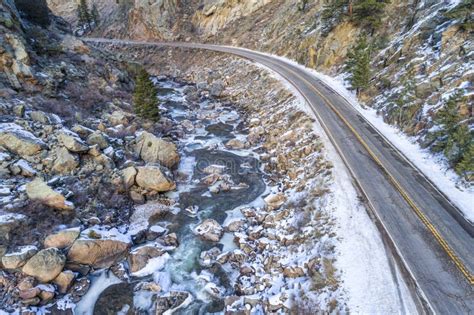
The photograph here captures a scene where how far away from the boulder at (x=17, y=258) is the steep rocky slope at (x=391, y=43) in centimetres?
2335

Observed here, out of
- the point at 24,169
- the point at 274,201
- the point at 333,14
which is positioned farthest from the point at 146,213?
the point at 333,14

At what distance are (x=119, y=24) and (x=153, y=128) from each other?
69.6 meters

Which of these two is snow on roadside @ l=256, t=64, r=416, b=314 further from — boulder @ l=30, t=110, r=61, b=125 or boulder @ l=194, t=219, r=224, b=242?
boulder @ l=30, t=110, r=61, b=125

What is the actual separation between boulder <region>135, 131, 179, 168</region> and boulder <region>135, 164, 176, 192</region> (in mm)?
2153

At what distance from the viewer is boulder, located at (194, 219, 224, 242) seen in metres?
17.1

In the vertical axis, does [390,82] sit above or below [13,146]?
above

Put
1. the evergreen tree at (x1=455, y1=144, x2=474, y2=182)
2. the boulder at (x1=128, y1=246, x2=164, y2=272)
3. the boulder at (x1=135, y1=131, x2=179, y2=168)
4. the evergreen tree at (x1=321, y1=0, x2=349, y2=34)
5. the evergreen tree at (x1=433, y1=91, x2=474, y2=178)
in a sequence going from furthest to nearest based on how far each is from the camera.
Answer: the evergreen tree at (x1=321, y1=0, x2=349, y2=34), the boulder at (x1=135, y1=131, x2=179, y2=168), the evergreen tree at (x1=433, y1=91, x2=474, y2=178), the evergreen tree at (x1=455, y1=144, x2=474, y2=182), the boulder at (x1=128, y1=246, x2=164, y2=272)

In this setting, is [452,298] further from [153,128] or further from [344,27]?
[344,27]

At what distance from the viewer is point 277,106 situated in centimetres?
3278

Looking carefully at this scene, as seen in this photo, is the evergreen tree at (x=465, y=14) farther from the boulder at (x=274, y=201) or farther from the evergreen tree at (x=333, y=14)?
the boulder at (x=274, y=201)

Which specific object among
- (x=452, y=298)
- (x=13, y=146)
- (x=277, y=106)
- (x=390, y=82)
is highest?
(x=390, y=82)

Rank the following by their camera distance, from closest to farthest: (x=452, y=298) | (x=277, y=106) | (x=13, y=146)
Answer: (x=452, y=298)
(x=13, y=146)
(x=277, y=106)

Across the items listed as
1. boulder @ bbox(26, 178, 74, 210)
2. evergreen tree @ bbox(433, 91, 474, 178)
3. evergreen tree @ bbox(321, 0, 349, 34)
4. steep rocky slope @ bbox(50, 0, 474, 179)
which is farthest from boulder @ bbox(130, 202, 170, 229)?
evergreen tree @ bbox(321, 0, 349, 34)

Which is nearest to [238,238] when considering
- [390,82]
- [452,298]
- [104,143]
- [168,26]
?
[452,298]
